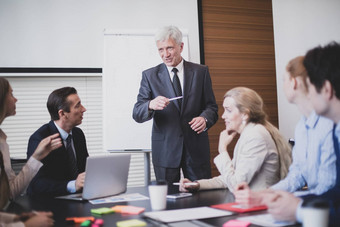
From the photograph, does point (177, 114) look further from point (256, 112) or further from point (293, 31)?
point (293, 31)

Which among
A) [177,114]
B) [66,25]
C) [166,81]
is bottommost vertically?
[177,114]

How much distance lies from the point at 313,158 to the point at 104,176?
3.16 ft

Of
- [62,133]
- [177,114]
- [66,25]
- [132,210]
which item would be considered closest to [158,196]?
[132,210]

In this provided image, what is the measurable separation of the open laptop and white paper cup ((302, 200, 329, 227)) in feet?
3.35

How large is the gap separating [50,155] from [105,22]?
7.47 feet

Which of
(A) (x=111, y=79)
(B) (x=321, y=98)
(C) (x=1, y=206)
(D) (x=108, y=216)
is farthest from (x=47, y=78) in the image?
(B) (x=321, y=98)

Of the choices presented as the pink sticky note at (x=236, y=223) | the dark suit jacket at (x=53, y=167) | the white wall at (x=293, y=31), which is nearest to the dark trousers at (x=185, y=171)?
the dark suit jacket at (x=53, y=167)

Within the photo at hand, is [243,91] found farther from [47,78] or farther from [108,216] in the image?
[47,78]

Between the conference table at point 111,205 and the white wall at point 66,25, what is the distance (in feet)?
7.61

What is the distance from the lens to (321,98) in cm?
137

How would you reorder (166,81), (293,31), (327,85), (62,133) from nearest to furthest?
(327,85)
(62,133)
(166,81)
(293,31)

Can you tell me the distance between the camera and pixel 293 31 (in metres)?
4.92

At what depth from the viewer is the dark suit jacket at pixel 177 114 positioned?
9.04 feet

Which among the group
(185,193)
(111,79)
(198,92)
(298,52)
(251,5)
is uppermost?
(251,5)
